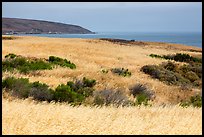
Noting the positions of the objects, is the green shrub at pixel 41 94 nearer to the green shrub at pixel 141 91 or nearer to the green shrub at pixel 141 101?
the green shrub at pixel 141 101

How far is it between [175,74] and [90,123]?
24.6m

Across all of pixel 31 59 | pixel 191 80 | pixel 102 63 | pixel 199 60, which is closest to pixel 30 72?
pixel 31 59

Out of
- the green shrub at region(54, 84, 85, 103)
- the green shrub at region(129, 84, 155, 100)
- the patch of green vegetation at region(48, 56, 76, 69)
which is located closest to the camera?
the green shrub at region(54, 84, 85, 103)

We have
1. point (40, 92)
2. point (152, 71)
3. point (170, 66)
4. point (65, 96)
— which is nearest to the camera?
point (65, 96)

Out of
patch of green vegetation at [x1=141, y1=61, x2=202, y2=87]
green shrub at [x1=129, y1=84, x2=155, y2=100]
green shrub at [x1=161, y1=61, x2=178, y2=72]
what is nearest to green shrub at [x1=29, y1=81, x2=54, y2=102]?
green shrub at [x1=129, y1=84, x2=155, y2=100]

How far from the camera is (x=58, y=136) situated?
6.88 m

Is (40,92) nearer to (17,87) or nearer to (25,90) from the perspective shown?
(25,90)

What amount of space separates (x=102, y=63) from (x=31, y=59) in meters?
6.24

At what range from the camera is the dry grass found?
23.5 feet

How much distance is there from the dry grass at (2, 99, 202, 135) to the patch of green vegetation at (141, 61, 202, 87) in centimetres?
1873

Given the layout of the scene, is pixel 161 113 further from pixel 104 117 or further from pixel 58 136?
pixel 58 136

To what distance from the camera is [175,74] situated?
31719 mm

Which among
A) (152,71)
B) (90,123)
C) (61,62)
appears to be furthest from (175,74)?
(90,123)

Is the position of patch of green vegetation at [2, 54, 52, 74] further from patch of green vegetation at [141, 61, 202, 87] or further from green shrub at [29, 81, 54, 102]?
green shrub at [29, 81, 54, 102]
